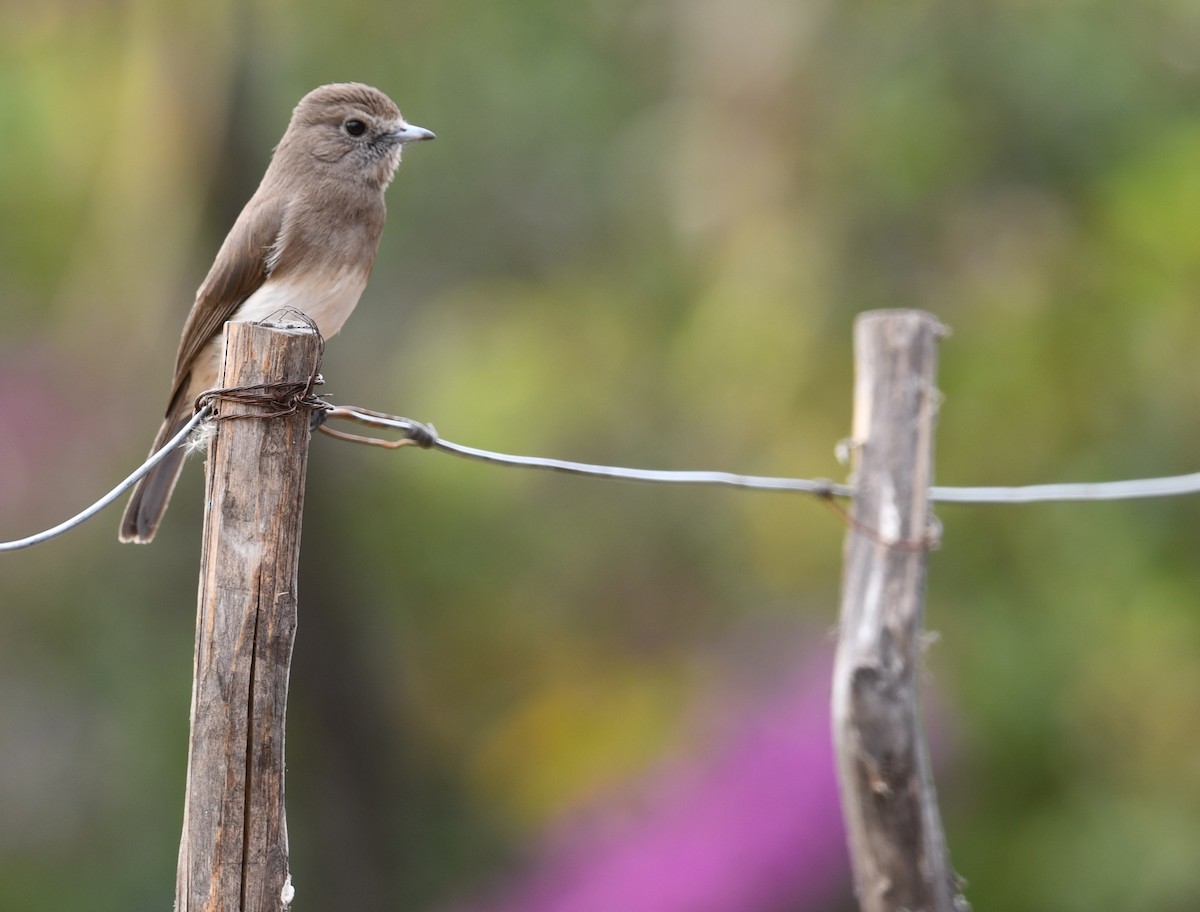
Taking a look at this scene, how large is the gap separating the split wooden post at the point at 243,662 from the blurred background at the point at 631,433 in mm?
3305

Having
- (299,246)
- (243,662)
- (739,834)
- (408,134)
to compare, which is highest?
(408,134)

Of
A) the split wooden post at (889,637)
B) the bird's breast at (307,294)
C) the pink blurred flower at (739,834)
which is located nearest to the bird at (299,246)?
the bird's breast at (307,294)

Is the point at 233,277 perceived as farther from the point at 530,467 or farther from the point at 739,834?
the point at 739,834

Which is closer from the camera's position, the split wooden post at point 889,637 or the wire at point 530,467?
the wire at point 530,467

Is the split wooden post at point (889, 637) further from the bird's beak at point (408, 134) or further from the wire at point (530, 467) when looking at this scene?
the bird's beak at point (408, 134)

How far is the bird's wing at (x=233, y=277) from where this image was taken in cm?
345

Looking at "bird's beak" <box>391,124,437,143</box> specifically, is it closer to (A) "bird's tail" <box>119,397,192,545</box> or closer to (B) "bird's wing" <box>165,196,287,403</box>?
(B) "bird's wing" <box>165,196,287,403</box>

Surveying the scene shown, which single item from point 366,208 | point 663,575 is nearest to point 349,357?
point 663,575

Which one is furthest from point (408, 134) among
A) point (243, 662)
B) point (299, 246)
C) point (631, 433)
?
point (631, 433)

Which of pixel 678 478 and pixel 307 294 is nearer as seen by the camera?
pixel 678 478

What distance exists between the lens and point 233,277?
3475 millimetres

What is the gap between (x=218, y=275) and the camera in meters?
3.50

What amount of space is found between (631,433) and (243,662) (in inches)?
188

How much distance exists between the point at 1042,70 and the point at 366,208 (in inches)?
139
